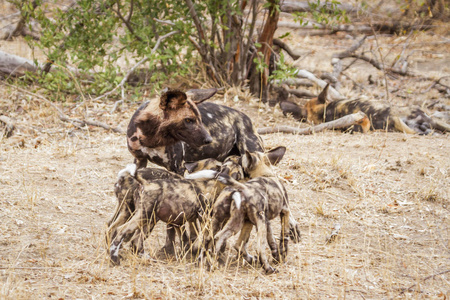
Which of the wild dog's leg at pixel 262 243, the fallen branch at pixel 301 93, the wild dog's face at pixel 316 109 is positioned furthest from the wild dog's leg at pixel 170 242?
the fallen branch at pixel 301 93

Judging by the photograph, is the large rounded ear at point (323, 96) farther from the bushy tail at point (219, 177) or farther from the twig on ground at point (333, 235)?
the bushy tail at point (219, 177)

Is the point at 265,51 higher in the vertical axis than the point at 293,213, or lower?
higher

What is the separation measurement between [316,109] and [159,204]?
5.44 metres

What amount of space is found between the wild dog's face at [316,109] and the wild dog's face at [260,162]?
Answer: 4489 mm

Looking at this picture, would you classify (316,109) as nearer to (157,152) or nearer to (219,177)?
(157,152)

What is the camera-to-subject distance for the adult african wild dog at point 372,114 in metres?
7.47

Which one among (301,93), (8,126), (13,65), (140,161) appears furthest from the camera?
(301,93)

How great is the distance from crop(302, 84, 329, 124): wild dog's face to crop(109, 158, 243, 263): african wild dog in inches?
195

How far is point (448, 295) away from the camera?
9.81 ft

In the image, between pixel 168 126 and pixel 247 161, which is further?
pixel 168 126

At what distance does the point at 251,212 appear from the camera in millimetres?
3264

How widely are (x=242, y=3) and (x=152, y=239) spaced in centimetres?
535

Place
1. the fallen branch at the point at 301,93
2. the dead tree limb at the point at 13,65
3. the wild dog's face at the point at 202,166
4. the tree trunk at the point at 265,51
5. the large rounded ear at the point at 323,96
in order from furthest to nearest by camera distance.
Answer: the fallen branch at the point at 301,93 → the dead tree limb at the point at 13,65 → the tree trunk at the point at 265,51 → the large rounded ear at the point at 323,96 → the wild dog's face at the point at 202,166

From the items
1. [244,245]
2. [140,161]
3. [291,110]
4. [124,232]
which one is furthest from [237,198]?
[291,110]
